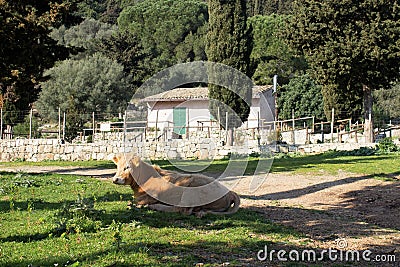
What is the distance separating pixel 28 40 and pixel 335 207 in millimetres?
9812

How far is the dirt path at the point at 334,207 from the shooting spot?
7.21m

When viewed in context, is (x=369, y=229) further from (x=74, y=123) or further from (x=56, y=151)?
(x=74, y=123)

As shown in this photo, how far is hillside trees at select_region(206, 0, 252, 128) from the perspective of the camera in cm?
3044

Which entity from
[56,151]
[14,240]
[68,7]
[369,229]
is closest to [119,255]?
[14,240]

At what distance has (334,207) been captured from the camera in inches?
436

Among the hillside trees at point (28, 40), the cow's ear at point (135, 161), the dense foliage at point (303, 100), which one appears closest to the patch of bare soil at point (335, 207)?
the cow's ear at point (135, 161)

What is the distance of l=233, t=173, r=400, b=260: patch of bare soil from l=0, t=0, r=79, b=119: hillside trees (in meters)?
7.09

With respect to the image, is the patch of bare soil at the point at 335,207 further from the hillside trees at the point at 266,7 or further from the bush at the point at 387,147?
the hillside trees at the point at 266,7

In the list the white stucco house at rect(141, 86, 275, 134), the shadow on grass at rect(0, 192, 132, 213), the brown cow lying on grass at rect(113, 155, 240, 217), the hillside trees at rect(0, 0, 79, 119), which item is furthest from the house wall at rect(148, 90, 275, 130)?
the brown cow lying on grass at rect(113, 155, 240, 217)

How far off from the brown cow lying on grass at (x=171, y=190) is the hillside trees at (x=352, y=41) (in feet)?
64.2

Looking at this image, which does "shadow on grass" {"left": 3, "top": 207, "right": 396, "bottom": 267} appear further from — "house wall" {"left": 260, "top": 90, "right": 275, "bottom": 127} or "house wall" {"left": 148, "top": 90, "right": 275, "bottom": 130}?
"house wall" {"left": 260, "top": 90, "right": 275, "bottom": 127}

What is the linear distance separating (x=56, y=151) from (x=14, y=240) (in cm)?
2064

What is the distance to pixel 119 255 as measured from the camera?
5.28 m

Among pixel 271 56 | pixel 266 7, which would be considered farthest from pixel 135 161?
pixel 266 7
